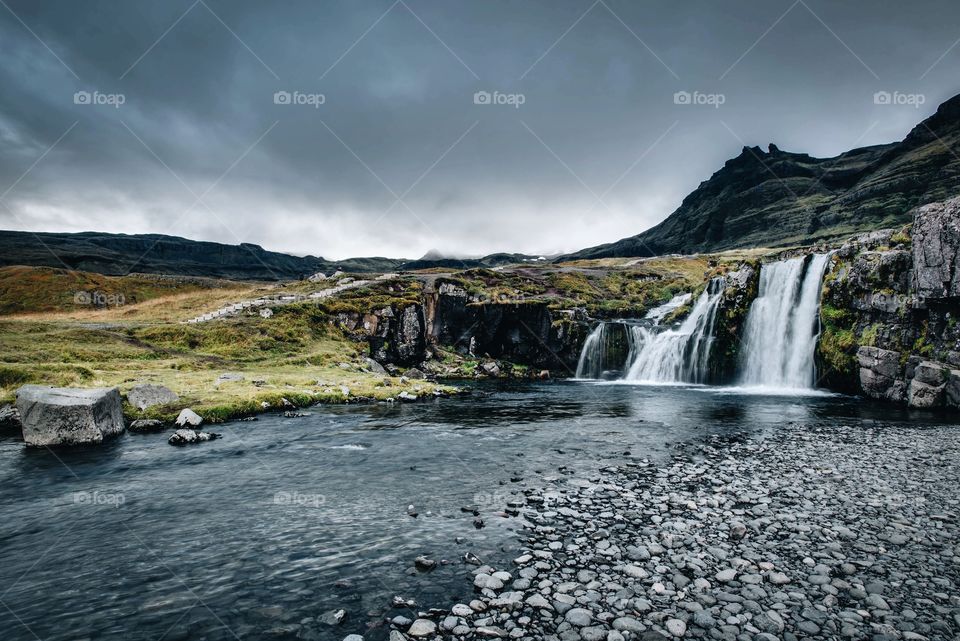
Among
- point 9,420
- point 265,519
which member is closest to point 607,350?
point 265,519

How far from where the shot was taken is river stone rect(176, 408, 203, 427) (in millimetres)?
21172

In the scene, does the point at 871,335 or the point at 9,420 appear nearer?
the point at 9,420

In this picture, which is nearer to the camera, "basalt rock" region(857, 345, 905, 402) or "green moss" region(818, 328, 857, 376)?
"basalt rock" region(857, 345, 905, 402)

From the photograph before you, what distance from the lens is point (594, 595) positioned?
6980mm

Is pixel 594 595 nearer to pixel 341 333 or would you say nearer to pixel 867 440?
pixel 867 440

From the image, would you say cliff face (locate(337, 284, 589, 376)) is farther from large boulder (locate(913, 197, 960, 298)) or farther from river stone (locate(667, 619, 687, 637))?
river stone (locate(667, 619, 687, 637))

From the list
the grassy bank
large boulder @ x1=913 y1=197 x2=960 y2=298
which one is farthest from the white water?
the grassy bank

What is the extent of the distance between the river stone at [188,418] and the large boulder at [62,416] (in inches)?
105

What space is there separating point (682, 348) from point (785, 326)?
432 inches

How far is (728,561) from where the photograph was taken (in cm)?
796

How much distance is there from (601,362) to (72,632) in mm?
58912

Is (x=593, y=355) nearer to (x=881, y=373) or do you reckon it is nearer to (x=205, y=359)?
(x=881, y=373)

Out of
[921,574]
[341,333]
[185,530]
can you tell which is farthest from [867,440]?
[341,333]

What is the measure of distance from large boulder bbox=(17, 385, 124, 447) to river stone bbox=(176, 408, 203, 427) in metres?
2.67
